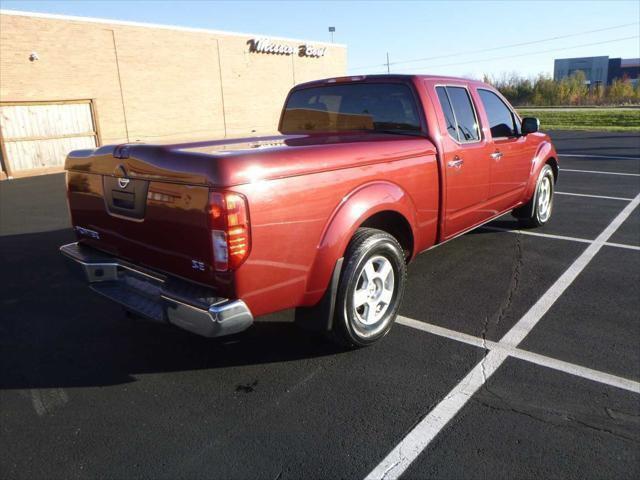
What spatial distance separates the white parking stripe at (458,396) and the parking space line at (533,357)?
8 centimetres

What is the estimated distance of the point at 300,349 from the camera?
3.81 metres

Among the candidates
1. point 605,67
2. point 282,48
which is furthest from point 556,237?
point 605,67

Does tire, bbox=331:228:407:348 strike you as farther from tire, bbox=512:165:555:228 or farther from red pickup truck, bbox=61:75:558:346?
tire, bbox=512:165:555:228

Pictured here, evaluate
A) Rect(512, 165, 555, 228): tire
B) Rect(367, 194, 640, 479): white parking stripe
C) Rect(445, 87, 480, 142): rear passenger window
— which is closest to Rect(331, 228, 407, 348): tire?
Rect(367, 194, 640, 479): white parking stripe

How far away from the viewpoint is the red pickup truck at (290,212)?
279 cm

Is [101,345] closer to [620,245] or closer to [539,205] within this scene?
[539,205]

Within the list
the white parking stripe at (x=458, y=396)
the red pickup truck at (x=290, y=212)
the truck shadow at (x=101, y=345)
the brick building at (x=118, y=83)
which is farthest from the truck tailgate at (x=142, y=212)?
the brick building at (x=118, y=83)

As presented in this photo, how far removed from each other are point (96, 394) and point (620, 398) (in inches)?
128

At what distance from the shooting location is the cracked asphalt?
2.61 m

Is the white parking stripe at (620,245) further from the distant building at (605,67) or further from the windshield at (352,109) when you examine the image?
the distant building at (605,67)

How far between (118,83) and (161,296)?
1857 cm

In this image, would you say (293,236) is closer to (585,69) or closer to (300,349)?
(300,349)

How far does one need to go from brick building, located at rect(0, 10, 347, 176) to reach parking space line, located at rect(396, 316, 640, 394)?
394 inches

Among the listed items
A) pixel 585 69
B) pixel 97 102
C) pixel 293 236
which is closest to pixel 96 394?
pixel 293 236
